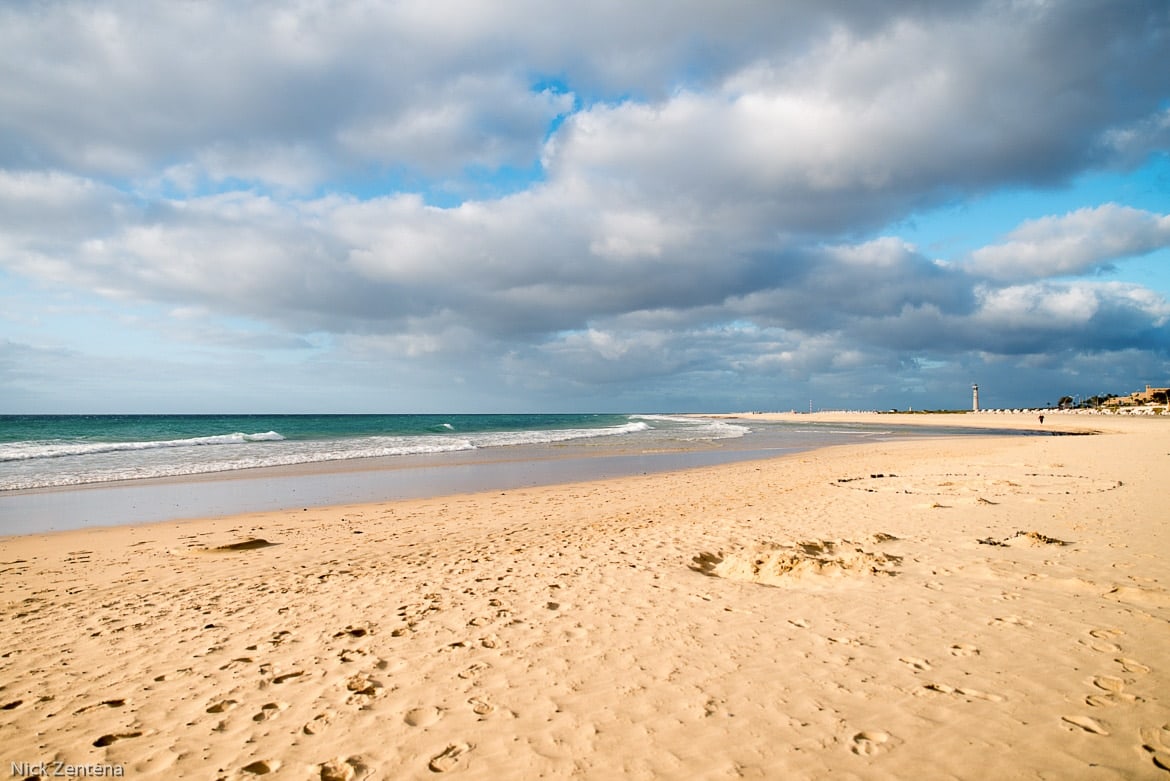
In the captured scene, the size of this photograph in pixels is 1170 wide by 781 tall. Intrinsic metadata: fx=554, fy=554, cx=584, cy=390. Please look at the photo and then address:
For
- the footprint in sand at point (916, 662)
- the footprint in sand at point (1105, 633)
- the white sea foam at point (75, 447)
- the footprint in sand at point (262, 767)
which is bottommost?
the footprint in sand at point (262, 767)

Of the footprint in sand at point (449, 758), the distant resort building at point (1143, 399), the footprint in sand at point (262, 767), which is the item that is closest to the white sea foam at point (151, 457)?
the footprint in sand at point (262, 767)

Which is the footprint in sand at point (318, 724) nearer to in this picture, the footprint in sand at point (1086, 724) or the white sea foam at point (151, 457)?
the footprint in sand at point (1086, 724)

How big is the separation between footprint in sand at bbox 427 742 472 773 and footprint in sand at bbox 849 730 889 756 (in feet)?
8.72

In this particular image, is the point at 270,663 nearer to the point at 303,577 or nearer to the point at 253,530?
the point at 303,577

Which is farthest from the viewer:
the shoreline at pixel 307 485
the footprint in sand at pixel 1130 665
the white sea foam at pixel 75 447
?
the white sea foam at pixel 75 447

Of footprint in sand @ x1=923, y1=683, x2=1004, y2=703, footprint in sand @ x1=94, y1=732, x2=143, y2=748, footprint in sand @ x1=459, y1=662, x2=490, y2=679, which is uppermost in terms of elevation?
footprint in sand @ x1=923, y1=683, x2=1004, y2=703

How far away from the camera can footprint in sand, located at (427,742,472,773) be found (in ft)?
12.1

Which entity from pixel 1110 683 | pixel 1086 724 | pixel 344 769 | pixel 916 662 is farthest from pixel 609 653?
pixel 1110 683

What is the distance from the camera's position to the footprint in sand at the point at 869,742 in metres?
3.73

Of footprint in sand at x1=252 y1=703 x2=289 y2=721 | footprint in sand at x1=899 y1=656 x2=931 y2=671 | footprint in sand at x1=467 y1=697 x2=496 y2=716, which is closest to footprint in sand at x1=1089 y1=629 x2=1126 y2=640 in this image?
footprint in sand at x1=899 y1=656 x2=931 y2=671

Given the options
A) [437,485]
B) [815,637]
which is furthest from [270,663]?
[437,485]

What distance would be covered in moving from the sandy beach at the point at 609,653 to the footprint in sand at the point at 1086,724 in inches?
A: 0.7

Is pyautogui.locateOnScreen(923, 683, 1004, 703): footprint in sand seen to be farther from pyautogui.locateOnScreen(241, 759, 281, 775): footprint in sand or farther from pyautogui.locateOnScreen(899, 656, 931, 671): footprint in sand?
pyautogui.locateOnScreen(241, 759, 281, 775): footprint in sand

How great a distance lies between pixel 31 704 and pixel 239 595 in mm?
2879
